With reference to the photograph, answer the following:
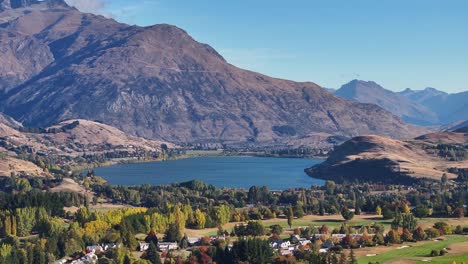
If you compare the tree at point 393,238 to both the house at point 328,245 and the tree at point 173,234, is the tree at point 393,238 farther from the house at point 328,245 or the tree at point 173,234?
the tree at point 173,234

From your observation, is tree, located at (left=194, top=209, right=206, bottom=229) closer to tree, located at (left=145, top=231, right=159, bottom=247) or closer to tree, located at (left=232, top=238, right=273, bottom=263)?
tree, located at (left=145, top=231, right=159, bottom=247)

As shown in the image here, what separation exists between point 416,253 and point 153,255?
34454 mm

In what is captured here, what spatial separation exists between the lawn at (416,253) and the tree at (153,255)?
25.0 meters

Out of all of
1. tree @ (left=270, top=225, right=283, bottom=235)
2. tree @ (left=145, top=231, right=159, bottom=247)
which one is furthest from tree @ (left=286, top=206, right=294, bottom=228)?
tree @ (left=145, top=231, right=159, bottom=247)

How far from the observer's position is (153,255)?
8831 centimetres

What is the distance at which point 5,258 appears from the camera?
287ft

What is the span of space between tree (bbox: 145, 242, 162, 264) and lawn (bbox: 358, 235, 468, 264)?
2497 cm

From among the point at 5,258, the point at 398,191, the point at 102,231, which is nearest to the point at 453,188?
the point at 398,191

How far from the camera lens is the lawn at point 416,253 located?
89.9 metres

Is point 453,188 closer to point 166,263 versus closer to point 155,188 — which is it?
point 155,188

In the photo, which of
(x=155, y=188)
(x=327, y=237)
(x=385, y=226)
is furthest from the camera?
(x=155, y=188)

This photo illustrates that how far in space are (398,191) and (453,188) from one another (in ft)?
44.9

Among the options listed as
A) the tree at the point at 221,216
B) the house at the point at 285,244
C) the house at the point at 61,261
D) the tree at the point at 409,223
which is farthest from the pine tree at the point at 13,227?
the tree at the point at 409,223

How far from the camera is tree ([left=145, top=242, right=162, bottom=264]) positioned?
287 ft
